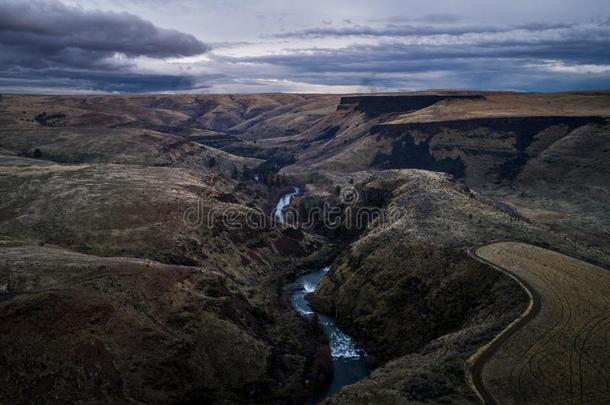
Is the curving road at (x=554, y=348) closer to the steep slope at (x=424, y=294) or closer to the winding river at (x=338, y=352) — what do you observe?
the steep slope at (x=424, y=294)

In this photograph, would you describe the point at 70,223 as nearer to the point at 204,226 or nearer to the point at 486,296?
the point at 204,226

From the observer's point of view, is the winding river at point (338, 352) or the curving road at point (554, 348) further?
the winding river at point (338, 352)

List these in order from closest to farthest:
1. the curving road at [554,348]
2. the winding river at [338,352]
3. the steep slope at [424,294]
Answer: the curving road at [554,348]
the steep slope at [424,294]
the winding river at [338,352]

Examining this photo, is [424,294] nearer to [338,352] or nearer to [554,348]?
[338,352]

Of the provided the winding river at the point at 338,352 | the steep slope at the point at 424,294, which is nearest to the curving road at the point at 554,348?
the steep slope at the point at 424,294

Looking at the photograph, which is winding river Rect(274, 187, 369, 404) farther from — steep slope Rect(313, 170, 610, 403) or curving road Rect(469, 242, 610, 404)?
curving road Rect(469, 242, 610, 404)

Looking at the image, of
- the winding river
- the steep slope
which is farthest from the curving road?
the winding river

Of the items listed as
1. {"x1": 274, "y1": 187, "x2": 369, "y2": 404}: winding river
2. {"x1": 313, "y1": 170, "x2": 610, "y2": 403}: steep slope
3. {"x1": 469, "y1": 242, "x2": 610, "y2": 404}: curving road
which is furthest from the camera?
{"x1": 274, "y1": 187, "x2": 369, "y2": 404}: winding river

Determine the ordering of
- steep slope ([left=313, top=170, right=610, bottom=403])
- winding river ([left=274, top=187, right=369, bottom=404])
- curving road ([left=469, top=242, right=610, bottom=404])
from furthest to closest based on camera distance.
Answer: winding river ([left=274, top=187, right=369, bottom=404]) → steep slope ([left=313, top=170, right=610, bottom=403]) → curving road ([left=469, top=242, right=610, bottom=404])

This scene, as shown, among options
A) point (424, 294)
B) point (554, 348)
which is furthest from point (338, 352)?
point (554, 348)
